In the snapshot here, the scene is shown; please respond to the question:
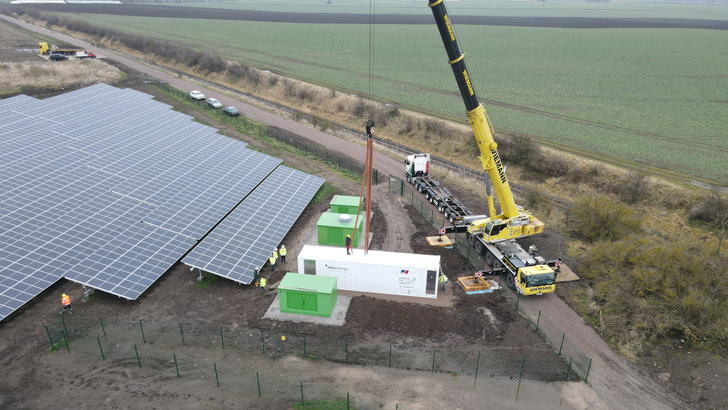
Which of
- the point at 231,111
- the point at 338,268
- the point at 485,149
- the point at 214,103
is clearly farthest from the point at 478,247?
the point at 214,103

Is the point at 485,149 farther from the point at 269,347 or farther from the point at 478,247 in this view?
the point at 269,347

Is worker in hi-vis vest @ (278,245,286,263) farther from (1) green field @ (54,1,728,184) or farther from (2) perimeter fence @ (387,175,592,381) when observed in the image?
(1) green field @ (54,1,728,184)

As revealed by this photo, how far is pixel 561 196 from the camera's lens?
4794 cm

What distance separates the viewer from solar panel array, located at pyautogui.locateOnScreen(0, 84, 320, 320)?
28.5 metres

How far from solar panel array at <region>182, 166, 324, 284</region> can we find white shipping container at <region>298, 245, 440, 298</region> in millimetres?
4324

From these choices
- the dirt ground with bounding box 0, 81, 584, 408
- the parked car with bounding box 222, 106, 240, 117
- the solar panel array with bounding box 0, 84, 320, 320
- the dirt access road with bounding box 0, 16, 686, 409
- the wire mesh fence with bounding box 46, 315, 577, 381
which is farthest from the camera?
the parked car with bounding box 222, 106, 240, 117

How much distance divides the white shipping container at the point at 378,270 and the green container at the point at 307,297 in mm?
2225

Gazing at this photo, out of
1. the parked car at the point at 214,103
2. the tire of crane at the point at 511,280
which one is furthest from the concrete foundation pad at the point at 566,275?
the parked car at the point at 214,103

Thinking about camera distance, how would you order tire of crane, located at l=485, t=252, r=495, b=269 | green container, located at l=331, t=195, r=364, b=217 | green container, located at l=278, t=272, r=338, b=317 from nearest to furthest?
green container, located at l=278, t=272, r=338, b=317 < tire of crane, located at l=485, t=252, r=495, b=269 < green container, located at l=331, t=195, r=364, b=217

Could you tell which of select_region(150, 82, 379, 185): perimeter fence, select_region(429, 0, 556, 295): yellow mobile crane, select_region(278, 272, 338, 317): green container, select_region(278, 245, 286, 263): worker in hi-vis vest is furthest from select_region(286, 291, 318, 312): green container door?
select_region(150, 82, 379, 185): perimeter fence

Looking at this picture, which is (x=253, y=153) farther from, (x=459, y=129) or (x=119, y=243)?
(x=459, y=129)

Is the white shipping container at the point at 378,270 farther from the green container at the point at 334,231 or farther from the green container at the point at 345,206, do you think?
the green container at the point at 345,206

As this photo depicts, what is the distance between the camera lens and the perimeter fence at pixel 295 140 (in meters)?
55.1

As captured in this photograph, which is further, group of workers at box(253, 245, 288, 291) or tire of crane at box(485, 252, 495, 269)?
tire of crane at box(485, 252, 495, 269)
